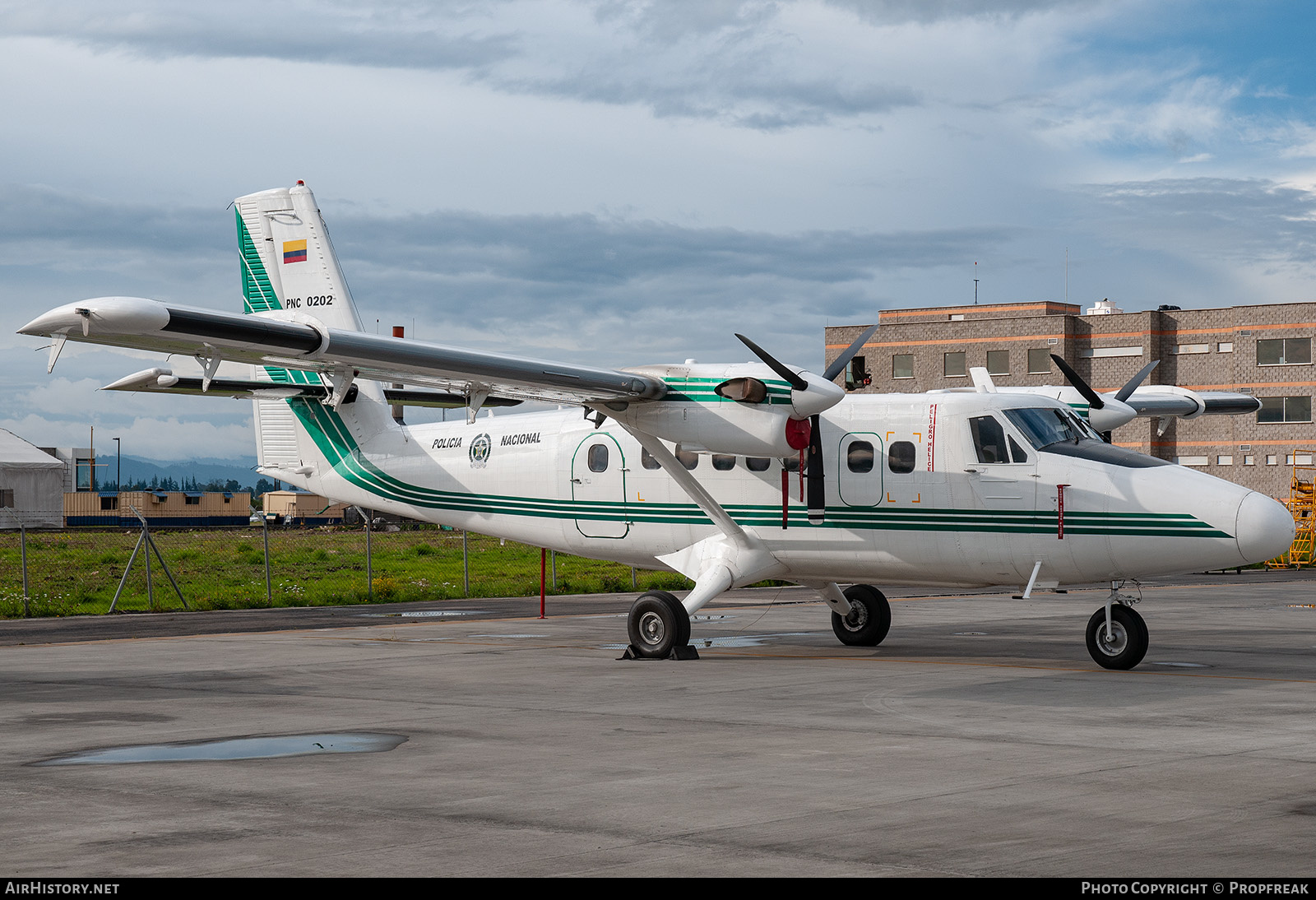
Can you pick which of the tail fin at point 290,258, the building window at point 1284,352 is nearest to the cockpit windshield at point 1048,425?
the tail fin at point 290,258

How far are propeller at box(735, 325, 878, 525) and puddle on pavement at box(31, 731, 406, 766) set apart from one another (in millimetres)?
6363

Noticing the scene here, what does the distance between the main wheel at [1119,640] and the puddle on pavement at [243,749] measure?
8225 millimetres

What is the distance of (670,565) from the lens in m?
18.0

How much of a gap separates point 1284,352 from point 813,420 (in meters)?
59.0

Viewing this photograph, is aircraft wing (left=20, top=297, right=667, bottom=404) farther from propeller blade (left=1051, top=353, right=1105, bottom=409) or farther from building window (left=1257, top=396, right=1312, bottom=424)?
building window (left=1257, top=396, right=1312, bottom=424)

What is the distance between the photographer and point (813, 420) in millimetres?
16234

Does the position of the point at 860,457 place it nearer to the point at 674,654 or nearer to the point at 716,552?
the point at 716,552

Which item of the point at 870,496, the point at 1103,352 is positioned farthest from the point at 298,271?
the point at 1103,352

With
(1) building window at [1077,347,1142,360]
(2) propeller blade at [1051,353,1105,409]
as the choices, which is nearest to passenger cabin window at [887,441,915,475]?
(2) propeller blade at [1051,353,1105,409]

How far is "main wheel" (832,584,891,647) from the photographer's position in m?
18.4

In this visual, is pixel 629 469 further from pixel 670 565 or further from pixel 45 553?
pixel 45 553

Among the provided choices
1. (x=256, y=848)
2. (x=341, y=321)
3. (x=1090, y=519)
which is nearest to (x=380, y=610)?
(x=341, y=321)

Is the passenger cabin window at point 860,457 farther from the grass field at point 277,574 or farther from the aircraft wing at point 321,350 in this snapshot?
the grass field at point 277,574

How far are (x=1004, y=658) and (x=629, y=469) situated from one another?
213 inches
